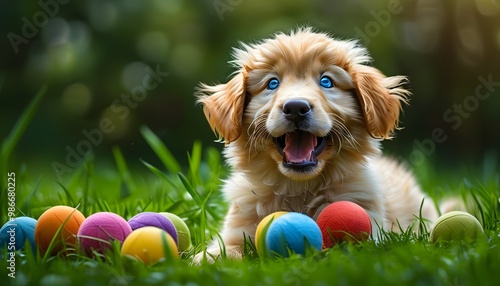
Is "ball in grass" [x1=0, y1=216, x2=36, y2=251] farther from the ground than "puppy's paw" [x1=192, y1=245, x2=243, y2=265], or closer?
farther from the ground

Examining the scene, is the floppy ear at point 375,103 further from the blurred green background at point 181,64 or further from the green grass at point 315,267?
the blurred green background at point 181,64

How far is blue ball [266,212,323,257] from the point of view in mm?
2734

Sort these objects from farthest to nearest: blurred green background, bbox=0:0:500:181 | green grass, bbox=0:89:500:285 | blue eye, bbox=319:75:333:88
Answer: blurred green background, bbox=0:0:500:181 < blue eye, bbox=319:75:333:88 < green grass, bbox=0:89:500:285

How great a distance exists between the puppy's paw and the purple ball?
0.15m

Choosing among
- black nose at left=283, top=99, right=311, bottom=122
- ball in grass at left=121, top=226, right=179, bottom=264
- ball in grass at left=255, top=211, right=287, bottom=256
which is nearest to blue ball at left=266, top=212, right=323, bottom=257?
ball in grass at left=255, top=211, right=287, bottom=256

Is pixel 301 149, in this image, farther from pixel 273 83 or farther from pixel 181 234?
pixel 181 234

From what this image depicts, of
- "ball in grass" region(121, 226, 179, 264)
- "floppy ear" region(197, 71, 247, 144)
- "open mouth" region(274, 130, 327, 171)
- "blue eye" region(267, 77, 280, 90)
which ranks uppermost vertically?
"blue eye" region(267, 77, 280, 90)

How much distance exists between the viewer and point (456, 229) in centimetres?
297

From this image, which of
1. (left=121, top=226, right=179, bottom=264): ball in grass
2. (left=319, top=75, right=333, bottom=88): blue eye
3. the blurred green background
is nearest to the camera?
(left=121, top=226, right=179, bottom=264): ball in grass

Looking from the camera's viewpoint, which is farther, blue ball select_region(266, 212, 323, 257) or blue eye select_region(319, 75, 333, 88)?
blue eye select_region(319, 75, 333, 88)

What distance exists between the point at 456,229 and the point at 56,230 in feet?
5.13

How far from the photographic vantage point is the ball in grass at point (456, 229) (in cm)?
295

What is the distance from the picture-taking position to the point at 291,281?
2.17 meters

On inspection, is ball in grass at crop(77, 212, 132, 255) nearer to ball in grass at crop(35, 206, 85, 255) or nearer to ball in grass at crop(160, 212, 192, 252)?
ball in grass at crop(35, 206, 85, 255)
